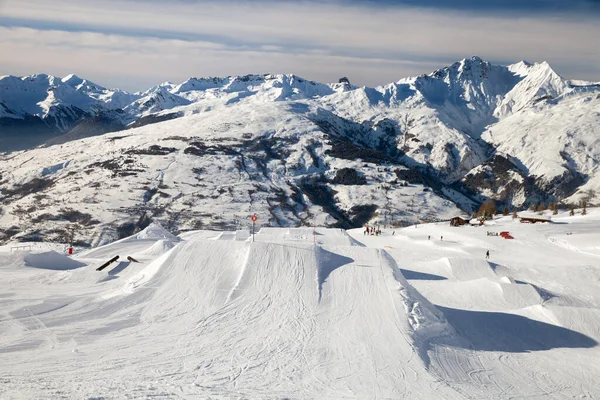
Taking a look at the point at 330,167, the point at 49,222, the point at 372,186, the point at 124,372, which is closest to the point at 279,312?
the point at 124,372

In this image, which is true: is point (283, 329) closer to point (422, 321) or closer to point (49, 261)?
point (422, 321)

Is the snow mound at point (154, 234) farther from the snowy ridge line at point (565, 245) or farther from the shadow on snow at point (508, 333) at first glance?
the snowy ridge line at point (565, 245)

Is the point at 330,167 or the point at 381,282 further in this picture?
the point at 330,167

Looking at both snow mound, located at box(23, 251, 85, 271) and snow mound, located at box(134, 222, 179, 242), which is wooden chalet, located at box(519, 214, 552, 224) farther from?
snow mound, located at box(23, 251, 85, 271)

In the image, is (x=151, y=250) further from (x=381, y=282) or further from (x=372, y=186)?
(x=372, y=186)

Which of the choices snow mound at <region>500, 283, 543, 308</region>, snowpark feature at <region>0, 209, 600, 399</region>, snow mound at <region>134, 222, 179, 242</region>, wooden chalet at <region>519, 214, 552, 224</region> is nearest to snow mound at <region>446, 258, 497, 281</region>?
snowpark feature at <region>0, 209, 600, 399</region>

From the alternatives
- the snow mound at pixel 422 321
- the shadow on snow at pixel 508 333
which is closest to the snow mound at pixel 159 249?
the snow mound at pixel 422 321
